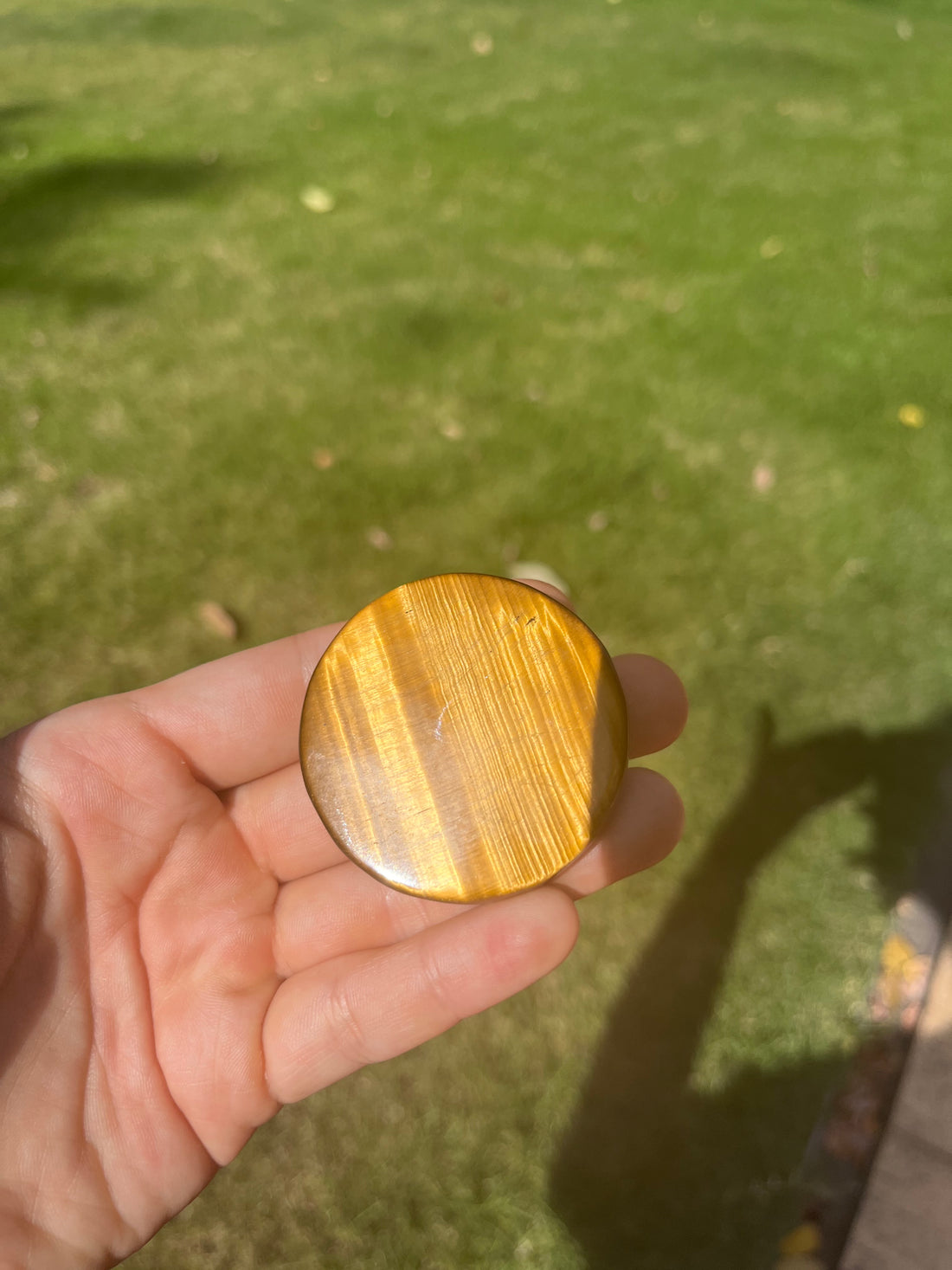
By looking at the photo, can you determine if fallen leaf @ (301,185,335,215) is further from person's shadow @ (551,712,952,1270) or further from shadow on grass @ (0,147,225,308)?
person's shadow @ (551,712,952,1270)

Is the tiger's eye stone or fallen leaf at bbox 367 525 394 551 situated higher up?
the tiger's eye stone

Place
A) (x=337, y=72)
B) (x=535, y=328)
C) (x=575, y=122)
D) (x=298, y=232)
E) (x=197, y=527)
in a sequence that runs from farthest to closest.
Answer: (x=337, y=72) → (x=575, y=122) → (x=298, y=232) → (x=535, y=328) → (x=197, y=527)

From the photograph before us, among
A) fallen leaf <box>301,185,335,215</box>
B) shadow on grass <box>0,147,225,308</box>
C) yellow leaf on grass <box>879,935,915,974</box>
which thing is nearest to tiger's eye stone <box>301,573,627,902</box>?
yellow leaf on grass <box>879,935,915,974</box>

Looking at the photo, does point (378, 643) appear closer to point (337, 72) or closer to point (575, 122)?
point (575, 122)

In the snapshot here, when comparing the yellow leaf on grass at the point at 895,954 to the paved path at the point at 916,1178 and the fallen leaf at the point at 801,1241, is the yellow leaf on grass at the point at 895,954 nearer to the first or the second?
the paved path at the point at 916,1178

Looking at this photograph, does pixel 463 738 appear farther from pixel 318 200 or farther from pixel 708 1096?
pixel 318 200

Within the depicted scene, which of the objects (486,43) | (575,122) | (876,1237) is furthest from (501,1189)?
(486,43)
